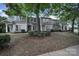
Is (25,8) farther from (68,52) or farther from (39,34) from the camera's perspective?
(68,52)

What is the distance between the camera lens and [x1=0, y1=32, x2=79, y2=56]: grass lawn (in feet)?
23.6

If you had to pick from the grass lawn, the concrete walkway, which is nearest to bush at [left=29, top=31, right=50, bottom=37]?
the grass lawn

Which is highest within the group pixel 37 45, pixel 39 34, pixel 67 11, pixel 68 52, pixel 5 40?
pixel 67 11

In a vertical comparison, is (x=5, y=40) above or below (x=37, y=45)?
above

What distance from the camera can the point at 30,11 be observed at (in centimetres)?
721

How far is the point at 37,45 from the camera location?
23.6ft

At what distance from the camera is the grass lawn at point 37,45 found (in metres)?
7.19

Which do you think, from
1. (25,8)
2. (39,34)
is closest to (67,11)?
(39,34)

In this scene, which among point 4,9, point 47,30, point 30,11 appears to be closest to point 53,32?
point 47,30

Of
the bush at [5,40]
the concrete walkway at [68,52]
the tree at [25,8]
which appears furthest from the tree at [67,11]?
the bush at [5,40]

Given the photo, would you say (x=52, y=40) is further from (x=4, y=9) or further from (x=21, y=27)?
(x=4, y=9)

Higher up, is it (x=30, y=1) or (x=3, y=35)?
(x=30, y=1)

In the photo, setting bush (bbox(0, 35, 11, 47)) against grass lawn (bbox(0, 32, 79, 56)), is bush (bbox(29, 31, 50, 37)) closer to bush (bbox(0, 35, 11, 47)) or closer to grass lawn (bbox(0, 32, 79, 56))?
grass lawn (bbox(0, 32, 79, 56))

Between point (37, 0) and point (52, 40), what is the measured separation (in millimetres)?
817
